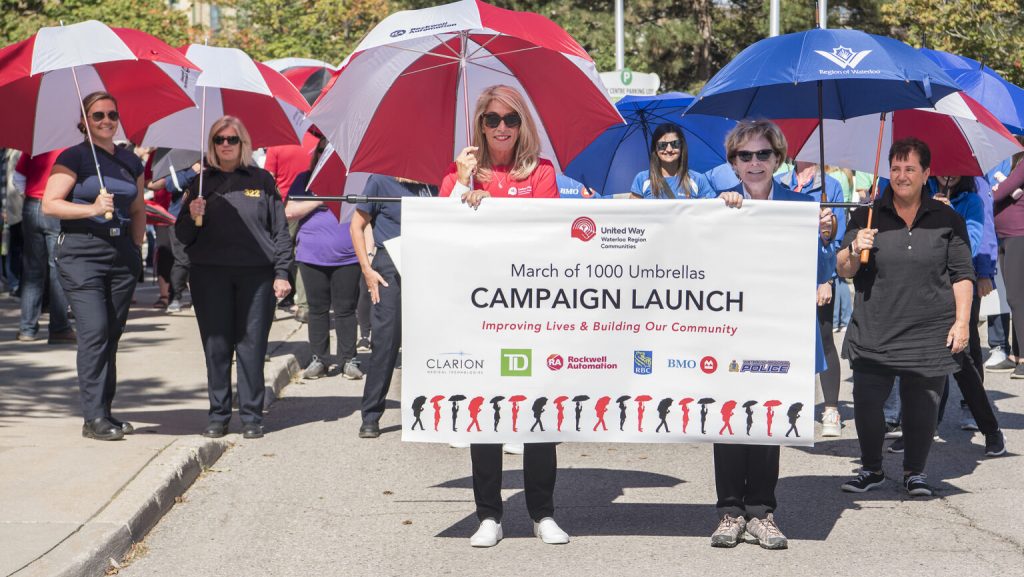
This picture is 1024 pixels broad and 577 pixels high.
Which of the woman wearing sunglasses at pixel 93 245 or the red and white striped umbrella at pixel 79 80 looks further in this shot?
the woman wearing sunglasses at pixel 93 245

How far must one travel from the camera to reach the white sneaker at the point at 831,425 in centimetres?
915

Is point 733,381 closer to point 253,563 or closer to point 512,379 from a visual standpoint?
point 512,379

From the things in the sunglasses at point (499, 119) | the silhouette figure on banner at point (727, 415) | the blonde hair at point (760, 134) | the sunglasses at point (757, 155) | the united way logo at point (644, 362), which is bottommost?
the silhouette figure on banner at point (727, 415)

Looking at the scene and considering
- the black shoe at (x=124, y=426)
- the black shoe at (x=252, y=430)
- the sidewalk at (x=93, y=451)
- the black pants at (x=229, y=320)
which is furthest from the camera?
the black shoe at (x=252, y=430)

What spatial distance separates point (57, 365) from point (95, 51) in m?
4.33

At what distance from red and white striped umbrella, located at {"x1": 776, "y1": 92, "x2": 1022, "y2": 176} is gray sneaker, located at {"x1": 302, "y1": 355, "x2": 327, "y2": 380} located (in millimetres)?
4633

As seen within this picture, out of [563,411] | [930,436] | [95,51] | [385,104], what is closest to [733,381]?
[563,411]

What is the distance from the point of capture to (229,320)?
28.9 feet

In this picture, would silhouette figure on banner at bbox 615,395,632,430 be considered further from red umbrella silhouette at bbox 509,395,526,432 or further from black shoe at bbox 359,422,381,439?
black shoe at bbox 359,422,381,439

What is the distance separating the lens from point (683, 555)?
20.1 ft

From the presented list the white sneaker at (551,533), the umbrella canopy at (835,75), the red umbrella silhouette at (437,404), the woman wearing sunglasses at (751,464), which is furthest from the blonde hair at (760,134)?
the white sneaker at (551,533)

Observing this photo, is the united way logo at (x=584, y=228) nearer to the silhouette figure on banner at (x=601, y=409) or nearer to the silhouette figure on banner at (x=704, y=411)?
the silhouette figure on banner at (x=601, y=409)

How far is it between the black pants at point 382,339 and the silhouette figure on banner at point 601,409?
3162 mm

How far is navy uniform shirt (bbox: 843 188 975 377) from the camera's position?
7.03m
